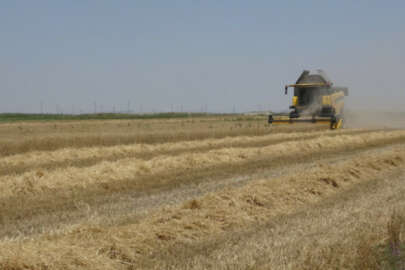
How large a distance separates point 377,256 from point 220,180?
8729mm

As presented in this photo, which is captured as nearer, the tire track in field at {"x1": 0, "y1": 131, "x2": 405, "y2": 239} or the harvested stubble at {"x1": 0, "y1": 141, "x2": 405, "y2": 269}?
the harvested stubble at {"x1": 0, "y1": 141, "x2": 405, "y2": 269}

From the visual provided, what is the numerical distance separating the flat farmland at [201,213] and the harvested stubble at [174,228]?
0.02 m

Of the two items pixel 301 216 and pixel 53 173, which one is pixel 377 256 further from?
pixel 53 173

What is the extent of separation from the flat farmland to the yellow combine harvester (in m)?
11.9

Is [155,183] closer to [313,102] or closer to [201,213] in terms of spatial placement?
[201,213]

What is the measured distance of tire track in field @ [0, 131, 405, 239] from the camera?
1062 cm

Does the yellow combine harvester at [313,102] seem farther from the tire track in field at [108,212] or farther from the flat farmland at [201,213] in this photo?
the tire track in field at [108,212]

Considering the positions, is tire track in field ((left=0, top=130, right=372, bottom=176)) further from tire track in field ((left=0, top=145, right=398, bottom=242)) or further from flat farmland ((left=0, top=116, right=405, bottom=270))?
tire track in field ((left=0, top=145, right=398, bottom=242))

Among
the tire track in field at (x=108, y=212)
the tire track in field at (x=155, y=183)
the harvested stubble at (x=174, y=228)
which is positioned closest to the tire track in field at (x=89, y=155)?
the tire track in field at (x=155, y=183)

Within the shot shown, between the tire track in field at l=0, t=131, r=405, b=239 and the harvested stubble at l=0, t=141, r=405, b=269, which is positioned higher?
the harvested stubble at l=0, t=141, r=405, b=269

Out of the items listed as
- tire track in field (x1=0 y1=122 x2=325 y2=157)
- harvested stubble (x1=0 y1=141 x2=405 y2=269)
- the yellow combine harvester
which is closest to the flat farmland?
harvested stubble (x1=0 y1=141 x2=405 y2=269)

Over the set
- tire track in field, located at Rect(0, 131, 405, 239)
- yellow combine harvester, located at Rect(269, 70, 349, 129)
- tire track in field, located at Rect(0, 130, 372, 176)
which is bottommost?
tire track in field, located at Rect(0, 131, 405, 239)

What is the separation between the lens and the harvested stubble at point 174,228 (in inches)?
235

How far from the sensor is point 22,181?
1264 centimetres
